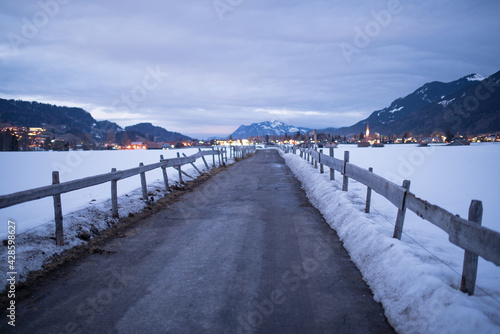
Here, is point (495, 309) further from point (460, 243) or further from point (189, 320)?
point (189, 320)

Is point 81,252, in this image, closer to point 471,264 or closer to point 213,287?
point 213,287

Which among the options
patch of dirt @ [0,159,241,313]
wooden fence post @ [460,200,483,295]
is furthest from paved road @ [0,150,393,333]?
wooden fence post @ [460,200,483,295]

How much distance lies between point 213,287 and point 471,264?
10.2 ft

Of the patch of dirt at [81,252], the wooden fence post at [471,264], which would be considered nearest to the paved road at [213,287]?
the patch of dirt at [81,252]

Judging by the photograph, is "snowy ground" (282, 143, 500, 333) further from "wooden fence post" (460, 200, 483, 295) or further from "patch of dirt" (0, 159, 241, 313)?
"patch of dirt" (0, 159, 241, 313)

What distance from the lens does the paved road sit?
317cm

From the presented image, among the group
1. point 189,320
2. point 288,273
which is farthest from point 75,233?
point 288,273

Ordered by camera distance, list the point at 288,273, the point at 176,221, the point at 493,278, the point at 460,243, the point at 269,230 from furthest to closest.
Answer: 1. the point at 176,221
2. the point at 269,230
3. the point at 288,273
4. the point at 493,278
5. the point at 460,243

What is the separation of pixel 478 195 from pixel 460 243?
39.4 feet

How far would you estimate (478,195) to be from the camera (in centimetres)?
1241

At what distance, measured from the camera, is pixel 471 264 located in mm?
3072

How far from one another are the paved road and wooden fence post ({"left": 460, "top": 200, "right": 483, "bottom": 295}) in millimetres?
991

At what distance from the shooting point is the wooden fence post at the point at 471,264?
3035mm

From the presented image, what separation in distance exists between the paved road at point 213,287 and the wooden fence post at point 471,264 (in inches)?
39.0
